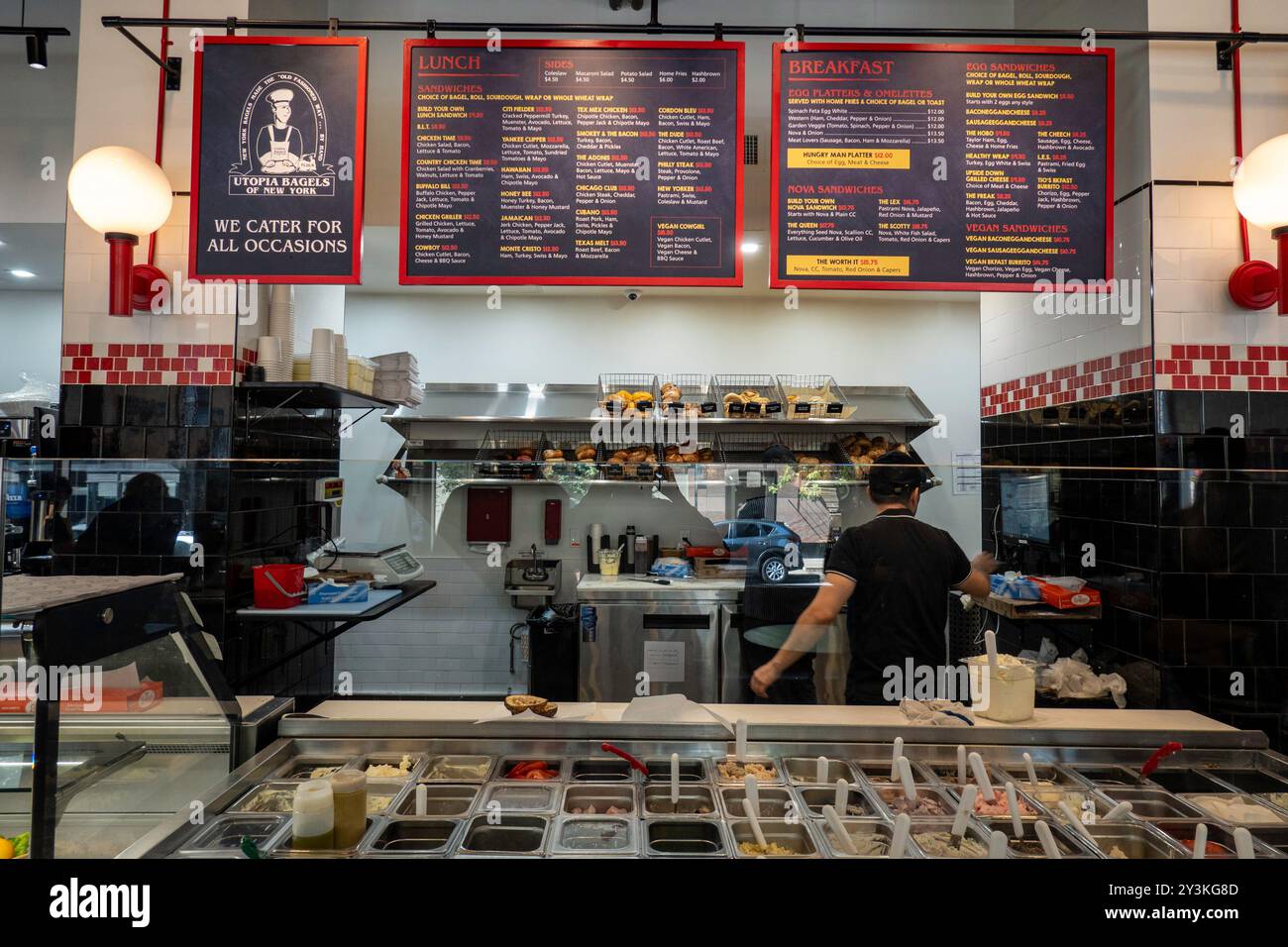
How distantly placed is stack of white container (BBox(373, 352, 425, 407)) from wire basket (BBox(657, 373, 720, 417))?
6.86 feet

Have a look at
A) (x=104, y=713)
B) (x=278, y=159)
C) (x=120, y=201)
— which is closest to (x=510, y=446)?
(x=278, y=159)

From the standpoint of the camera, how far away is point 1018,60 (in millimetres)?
2955

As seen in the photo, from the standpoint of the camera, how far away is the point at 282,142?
2.96 meters

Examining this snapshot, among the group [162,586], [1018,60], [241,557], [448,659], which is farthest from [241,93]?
[1018,60]

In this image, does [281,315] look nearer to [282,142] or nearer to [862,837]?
[282,142]

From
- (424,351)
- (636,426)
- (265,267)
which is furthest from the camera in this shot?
(424,351)

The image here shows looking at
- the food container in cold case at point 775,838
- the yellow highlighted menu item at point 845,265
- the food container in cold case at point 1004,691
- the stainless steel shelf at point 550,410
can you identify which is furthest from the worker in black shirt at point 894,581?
the stainless steel shelf at point 550,410

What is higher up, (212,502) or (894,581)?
(212,502)

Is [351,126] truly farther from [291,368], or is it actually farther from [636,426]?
[636,426]

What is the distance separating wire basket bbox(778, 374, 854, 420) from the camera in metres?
5.90

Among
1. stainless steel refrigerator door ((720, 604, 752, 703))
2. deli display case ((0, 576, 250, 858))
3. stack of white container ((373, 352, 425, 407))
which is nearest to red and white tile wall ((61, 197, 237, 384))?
stack of white container ((373, 352, 425, 407))

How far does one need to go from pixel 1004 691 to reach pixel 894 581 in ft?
1.52

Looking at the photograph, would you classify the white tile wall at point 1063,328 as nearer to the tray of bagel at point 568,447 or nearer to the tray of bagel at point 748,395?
the tray of bagel at point 748,395

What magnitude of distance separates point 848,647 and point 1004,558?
1.79 ft
